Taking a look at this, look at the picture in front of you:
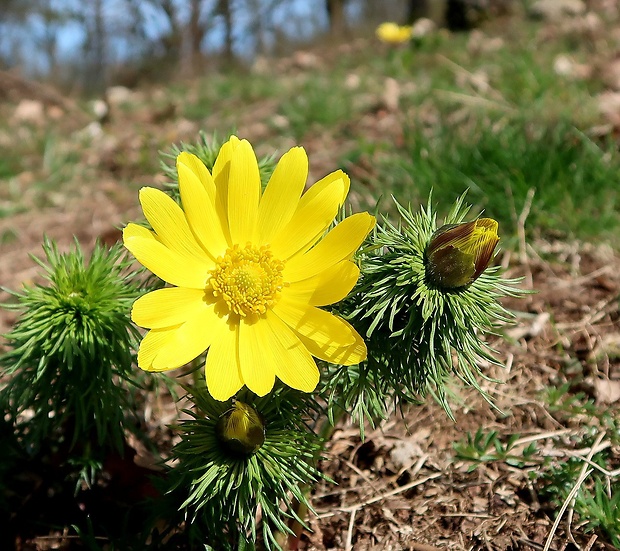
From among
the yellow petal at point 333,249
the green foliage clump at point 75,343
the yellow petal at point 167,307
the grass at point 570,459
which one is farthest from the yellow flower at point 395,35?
the yellow petal at point 167,307

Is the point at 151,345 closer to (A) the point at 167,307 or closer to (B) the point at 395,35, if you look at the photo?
(A) the point at 167,307

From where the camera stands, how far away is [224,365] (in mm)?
1169

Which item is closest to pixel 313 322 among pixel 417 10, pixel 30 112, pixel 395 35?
pixel 395 35

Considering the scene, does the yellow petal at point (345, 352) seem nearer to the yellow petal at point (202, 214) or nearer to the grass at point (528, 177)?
the yellow petal at point (202, 214)

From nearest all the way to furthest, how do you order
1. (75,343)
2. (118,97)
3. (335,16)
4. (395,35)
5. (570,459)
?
(75,343) → (570,459) → (395,35) → (118,97) → (335,16)

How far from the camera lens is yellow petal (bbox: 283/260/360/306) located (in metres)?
1.11

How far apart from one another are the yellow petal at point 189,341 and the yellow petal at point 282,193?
226 mm

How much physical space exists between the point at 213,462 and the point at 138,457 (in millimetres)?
766

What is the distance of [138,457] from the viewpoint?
1838 millimetres

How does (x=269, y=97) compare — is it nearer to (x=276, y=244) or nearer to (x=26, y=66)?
(x=276, y=244)

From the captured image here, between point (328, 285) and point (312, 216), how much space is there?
17 cm

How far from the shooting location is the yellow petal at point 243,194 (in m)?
1.27

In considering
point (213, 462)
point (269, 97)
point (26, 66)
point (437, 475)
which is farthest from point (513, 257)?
point (26, 66)

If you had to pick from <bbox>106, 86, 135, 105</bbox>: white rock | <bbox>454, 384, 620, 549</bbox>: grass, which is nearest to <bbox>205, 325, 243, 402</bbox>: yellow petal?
<bbox>454, 384, 620, 549</bbox>: grass
